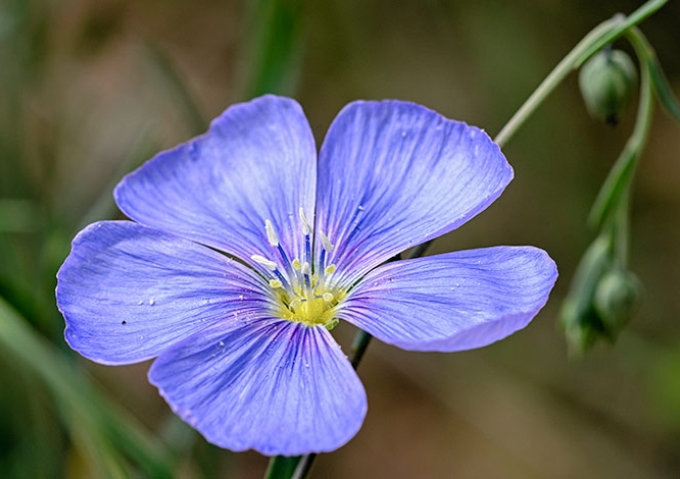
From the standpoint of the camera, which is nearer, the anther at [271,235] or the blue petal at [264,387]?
the blue petal at [264,387]

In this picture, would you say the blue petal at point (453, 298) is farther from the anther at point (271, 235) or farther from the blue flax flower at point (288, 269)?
the anther at point (271, 235)

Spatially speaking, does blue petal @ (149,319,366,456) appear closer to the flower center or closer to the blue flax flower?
the blue flax flower

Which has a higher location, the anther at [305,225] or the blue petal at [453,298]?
the blue petal at [453,298]

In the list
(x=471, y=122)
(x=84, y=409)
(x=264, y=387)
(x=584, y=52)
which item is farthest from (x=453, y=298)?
(x=471, y=122)

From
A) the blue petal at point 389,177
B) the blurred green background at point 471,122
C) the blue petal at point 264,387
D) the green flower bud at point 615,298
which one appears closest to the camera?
the blue petal at point 264,387

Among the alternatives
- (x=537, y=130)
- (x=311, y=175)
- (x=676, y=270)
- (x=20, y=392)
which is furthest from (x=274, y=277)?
(x=676, y=270)

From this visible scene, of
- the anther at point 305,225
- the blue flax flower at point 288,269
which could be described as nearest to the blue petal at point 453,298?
the blue flax flower at point 288,269

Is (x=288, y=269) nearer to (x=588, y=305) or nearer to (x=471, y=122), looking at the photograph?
(x=588, y=305)
